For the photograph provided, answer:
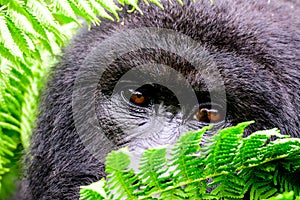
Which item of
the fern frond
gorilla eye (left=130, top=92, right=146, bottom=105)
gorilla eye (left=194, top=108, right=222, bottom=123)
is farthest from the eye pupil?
the fern frond

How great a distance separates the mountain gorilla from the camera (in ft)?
5.70

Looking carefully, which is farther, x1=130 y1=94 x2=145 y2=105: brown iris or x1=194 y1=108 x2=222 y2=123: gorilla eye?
x1=130 y1=94 x2=145 y2=105: brown iris

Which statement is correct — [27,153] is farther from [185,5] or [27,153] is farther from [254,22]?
[254,22]

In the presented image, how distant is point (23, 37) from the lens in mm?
1331

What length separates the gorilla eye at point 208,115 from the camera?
1.84m

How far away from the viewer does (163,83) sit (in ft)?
6.11

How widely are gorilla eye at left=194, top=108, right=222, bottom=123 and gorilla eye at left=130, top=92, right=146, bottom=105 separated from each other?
244 millimetres

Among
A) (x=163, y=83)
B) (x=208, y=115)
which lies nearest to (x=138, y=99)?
(x=163, y=83)

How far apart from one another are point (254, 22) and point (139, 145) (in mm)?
684

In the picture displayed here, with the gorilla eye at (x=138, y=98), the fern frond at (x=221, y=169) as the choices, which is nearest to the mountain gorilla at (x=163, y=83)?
the gorilla eye at (x=138, y=98)

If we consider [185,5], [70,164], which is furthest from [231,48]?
[70,164]

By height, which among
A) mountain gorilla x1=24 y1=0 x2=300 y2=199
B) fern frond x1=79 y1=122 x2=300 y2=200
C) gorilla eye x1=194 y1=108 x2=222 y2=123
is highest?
mountain gorilla x1=24 y1=0 x2=300 y2=199

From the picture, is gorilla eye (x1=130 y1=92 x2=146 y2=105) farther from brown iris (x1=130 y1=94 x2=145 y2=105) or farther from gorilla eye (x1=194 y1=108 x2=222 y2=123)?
gorilla eye (x1=194 y1=108 x2=222 y2=123)

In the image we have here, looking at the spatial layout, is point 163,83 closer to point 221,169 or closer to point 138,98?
point 138,98
